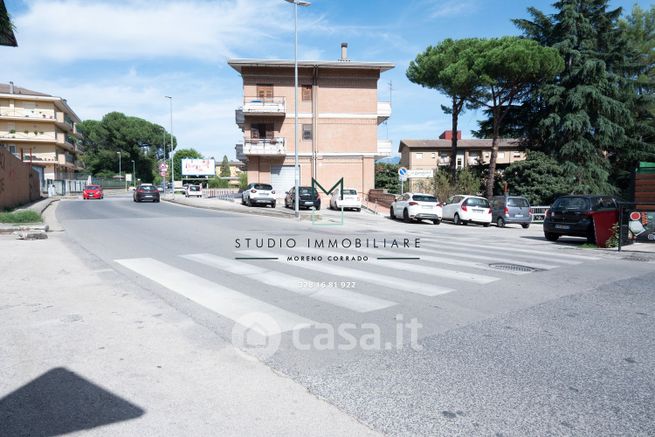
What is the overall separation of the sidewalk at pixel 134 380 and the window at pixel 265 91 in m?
34.3

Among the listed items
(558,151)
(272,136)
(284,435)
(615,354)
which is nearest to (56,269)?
(284,435)

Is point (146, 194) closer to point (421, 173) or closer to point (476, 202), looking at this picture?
point (421, 173)

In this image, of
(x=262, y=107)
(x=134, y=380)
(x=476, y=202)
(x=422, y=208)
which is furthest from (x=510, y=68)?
(x=134, y=380)

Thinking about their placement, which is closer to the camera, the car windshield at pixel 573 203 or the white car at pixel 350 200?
the car windshield at pixel 573 203

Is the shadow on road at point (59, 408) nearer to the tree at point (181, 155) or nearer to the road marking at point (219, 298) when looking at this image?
the road marking at point (219, 298)

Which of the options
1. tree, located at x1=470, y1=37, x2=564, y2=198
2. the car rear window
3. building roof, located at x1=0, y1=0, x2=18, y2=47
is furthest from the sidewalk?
tree, located at x1=470, y1=37, x2=564, y2=198

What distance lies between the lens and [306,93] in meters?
39.0

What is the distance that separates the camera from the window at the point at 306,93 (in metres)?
38.9

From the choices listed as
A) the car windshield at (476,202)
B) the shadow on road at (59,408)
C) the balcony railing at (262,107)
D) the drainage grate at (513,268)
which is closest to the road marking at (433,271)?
the drainage grate at (513,268)

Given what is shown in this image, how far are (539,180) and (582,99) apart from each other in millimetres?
6799

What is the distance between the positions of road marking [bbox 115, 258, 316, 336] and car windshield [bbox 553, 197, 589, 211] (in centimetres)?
1143

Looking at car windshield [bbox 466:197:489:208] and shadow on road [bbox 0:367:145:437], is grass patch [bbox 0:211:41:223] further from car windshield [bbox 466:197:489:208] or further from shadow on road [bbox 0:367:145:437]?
car windshield [bbox 466:197:489:208]

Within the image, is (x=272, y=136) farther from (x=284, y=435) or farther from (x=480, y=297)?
(x=284, y=435)

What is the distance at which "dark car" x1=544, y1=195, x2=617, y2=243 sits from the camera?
1319 centimetres
